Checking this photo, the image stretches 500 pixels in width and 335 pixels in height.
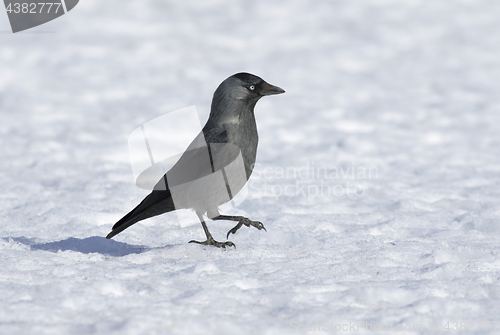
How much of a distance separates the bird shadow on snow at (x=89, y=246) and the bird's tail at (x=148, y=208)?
230 millimetres

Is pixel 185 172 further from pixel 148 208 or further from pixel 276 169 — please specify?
pixel 276 169

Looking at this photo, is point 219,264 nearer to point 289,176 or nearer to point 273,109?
point 289,176

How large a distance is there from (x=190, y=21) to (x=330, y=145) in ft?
25.3

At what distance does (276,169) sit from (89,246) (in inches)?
152

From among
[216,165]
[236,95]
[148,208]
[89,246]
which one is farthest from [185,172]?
[89,246]

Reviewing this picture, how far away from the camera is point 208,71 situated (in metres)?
11.9

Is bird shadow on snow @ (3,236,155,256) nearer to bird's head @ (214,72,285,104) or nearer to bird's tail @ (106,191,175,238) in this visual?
bird's tail @ (106,191,175,238)

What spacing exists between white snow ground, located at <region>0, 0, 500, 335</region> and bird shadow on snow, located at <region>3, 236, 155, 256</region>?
0.03m

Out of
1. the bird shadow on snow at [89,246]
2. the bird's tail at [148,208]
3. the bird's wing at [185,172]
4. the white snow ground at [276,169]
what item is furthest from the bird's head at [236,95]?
the bird shadow on snow at [89,246]

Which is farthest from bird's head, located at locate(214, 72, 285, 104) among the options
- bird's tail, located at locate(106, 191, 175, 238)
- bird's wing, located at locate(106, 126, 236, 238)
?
bird's tail, located at locate(106, 191, 175, 238)

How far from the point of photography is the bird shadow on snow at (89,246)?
416 cm

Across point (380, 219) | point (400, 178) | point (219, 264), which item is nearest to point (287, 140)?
point (400, 178)

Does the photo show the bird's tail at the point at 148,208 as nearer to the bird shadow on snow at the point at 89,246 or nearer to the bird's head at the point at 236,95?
the bird shadow on snow at the point at 89,246

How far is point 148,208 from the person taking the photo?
4031mm
